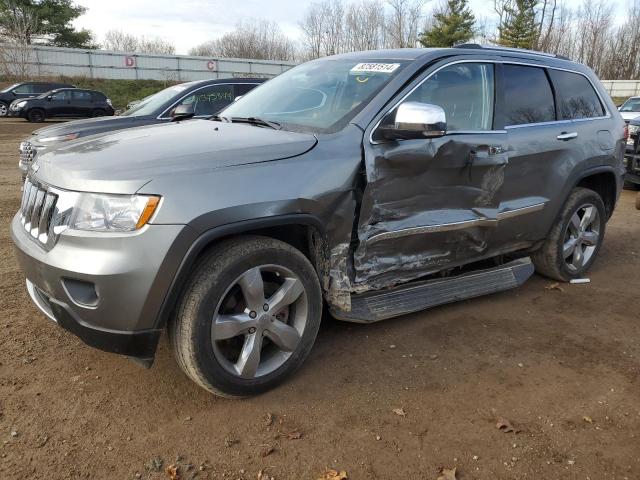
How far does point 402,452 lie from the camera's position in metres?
2.54

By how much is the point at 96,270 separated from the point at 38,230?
2.00 feet

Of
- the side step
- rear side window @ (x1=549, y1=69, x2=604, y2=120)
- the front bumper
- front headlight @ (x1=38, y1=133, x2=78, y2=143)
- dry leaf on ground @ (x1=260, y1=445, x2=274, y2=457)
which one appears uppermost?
rear side window @ (x1=549, y1=69, x2=604, y2=120)

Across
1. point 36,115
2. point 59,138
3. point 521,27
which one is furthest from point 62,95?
point 521,27

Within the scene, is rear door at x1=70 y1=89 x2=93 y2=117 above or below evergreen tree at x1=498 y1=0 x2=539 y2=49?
below

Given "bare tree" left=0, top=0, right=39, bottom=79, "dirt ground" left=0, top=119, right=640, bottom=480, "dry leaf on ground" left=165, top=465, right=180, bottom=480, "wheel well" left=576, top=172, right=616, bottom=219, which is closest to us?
"dry leaf on ground" left=165, top=465, right=180, bottom=480

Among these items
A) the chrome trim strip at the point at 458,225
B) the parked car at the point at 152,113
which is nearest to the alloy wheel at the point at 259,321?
the chrome trim strip at the point at 458,225

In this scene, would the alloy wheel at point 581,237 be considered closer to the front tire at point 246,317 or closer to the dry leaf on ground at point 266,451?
the front tire at point 246,317

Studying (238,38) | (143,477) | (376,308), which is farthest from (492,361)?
(238,38)

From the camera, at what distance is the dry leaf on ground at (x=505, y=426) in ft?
8.89

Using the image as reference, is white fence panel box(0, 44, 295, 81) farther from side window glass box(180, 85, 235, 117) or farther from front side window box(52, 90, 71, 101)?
side window glass box(180, 85, 235, 117)

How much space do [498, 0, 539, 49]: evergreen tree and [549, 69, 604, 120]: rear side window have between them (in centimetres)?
4489

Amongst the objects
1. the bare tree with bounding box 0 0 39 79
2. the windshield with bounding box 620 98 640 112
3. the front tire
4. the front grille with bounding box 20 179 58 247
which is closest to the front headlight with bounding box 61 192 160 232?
the front grille with bounding box 20 179 58 247

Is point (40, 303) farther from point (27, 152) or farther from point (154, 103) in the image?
point (154, 103)

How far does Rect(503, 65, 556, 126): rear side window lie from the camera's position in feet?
13.1
